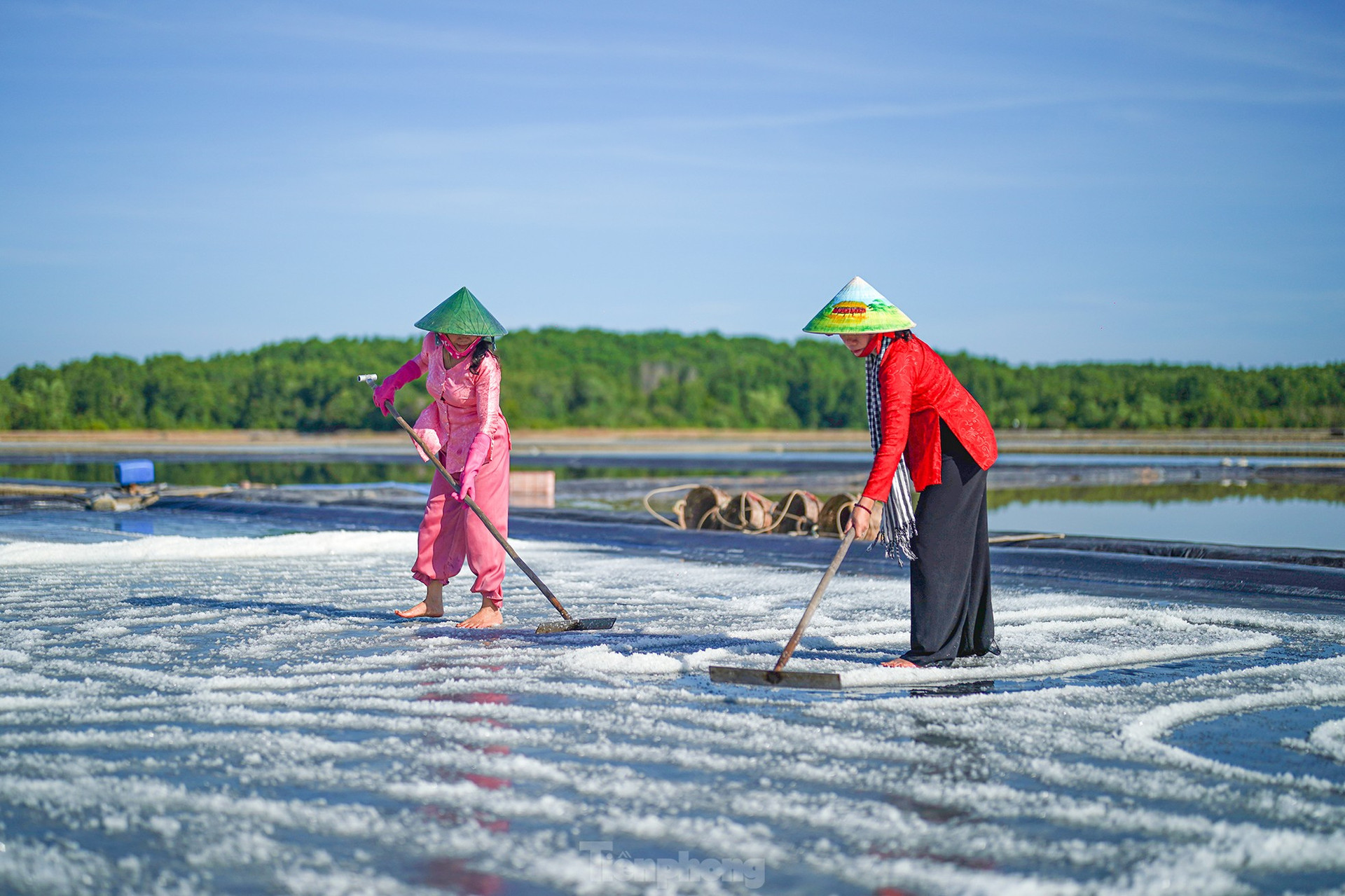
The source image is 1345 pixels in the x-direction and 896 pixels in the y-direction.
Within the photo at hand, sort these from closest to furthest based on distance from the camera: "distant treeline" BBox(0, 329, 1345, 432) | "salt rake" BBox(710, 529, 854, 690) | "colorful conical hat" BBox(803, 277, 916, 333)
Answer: "salt rake" BBox(710, 529, 854, 690) → "colorful conical hat" BBox(803, 277, 916, 333) → "distant treeline" BBox(0, 329, 1345, 432)

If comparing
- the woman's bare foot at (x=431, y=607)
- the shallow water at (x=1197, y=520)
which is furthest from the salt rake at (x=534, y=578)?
the shallow water at (x=1197, y=520)

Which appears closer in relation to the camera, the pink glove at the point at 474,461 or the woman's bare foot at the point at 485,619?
the pink glove at the point at 474,461

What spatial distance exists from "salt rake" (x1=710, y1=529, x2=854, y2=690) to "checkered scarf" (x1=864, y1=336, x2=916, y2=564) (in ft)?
1.02

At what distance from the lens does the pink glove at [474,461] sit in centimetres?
550

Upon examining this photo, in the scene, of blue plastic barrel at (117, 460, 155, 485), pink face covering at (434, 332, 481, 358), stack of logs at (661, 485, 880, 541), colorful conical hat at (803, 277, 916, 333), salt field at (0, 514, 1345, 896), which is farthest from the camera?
blue plastic barrel at (117, 460, 155, 485)

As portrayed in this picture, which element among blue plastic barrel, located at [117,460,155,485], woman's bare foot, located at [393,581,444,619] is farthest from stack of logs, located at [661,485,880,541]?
blue plastic barrel, located at [117,460,155,485]

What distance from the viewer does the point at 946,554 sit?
4.63m

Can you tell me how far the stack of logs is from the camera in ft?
32.7

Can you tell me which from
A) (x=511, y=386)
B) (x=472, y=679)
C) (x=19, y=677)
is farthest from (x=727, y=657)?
(x=511, y=386)

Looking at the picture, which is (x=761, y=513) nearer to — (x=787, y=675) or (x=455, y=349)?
(x=455, y=349)

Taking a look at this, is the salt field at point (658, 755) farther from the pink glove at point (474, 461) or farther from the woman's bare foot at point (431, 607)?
the pink glove at point (474, 461)

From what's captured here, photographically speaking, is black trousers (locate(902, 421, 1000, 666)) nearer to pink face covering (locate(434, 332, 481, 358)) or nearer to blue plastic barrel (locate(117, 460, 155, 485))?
pink face covering (locate(434, 332, 481, 358))

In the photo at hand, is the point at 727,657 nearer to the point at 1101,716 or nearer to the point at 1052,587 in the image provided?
the point at 1101,716

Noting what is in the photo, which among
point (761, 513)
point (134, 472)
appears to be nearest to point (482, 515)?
point (761, 513)
